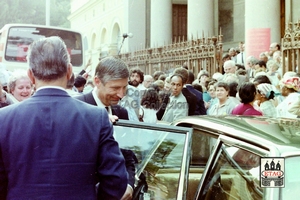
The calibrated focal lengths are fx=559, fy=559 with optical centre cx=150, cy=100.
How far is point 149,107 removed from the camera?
8.34 meters

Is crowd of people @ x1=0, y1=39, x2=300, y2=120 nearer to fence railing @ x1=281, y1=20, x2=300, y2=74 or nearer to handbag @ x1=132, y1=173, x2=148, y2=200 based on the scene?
fence railing @ x1=281, y1=20, x2=300, y2=74

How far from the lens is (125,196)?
10.2ft

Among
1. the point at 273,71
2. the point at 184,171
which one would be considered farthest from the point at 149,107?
the point at 184,171

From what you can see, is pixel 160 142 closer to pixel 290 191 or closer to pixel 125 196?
pixel 125 196

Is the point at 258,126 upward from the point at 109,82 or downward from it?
downward

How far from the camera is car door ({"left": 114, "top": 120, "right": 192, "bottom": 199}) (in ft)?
12.9

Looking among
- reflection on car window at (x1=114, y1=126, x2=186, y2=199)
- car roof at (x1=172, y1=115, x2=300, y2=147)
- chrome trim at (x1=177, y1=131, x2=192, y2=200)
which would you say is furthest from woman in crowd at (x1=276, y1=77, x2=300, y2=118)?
chrome trim at (x1=177, y1=131, x2=192, y2=200)

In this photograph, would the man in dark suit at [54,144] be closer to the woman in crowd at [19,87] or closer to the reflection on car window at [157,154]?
the reflection on car window at [157,154]

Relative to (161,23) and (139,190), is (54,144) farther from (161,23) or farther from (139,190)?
(161,23)

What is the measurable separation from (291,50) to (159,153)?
7.14 metres

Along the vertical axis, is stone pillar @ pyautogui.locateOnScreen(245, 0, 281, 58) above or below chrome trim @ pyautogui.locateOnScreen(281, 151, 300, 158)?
above

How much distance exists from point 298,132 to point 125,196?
116 centimetres

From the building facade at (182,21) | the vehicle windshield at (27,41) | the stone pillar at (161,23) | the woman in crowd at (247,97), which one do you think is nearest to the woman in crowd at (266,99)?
the woman in crowd at (247,97)

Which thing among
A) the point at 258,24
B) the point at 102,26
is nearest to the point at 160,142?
the point at 258,24
